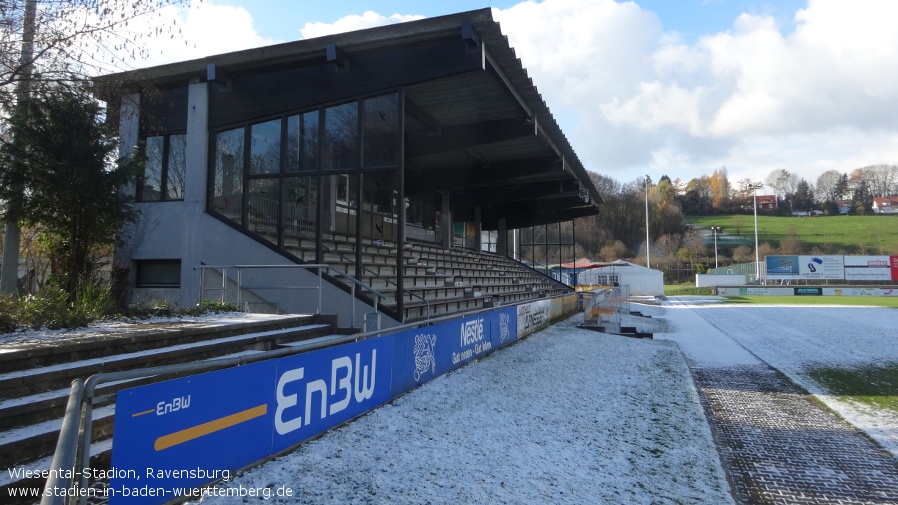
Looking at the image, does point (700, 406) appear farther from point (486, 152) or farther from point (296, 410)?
point (486, 152)

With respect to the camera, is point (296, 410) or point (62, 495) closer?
point (62, 495)

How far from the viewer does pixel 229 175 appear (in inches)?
478

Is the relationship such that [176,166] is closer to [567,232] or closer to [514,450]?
[514,450]

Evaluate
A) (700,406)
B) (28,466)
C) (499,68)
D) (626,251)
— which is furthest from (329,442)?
(626,251)

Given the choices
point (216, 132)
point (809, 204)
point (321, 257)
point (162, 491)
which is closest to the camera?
point (162, 491)

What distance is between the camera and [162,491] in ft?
11.9

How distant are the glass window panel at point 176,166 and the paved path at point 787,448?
39.5ft

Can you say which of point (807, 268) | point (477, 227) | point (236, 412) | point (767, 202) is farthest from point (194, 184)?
point (767, 202)

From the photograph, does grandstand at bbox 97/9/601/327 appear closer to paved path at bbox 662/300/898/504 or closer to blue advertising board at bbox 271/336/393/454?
blue advertising board at bbox 271/336/393/454

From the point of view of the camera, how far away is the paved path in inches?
207

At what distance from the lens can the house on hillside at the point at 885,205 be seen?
404ft

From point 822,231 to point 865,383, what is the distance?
116222mm

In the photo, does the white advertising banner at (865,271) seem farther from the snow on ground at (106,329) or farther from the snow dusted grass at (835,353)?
the snow on ground at (106,329)

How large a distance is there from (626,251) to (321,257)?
93.3 m
